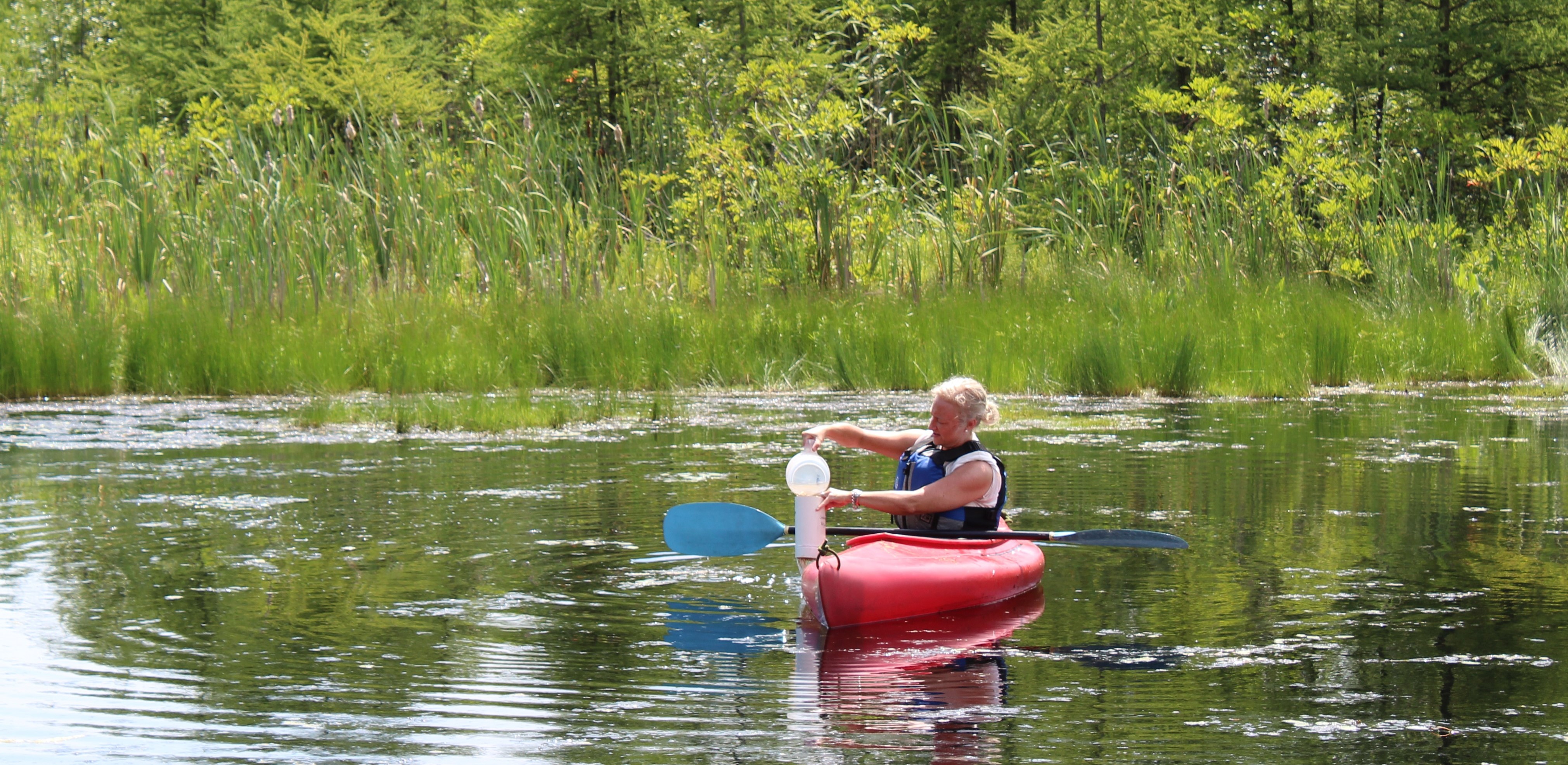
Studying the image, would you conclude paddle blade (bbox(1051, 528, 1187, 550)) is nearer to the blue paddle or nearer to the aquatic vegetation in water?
the blue paddle

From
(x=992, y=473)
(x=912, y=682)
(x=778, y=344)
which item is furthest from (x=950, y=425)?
(x=778, y=344)

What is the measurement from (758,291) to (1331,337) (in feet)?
15.0

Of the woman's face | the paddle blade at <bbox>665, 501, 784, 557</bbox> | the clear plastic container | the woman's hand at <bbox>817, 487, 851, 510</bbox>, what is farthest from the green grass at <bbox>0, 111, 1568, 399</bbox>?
the clear plastic container

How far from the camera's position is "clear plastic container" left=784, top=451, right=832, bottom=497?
5703 mm

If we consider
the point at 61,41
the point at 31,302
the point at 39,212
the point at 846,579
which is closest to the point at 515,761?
the point at 846,579

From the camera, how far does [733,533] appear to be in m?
6.11

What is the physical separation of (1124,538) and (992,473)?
1.79 ft

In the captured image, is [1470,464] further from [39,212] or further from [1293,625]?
[39,212]

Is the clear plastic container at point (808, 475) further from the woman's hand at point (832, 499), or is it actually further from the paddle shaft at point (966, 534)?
the paddle shaft at point (966, 534)

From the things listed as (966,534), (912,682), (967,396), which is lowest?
(912,682)

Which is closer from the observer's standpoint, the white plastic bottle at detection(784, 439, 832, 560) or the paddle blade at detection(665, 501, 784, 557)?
the white plastic bottle at detection(784, 439, 832, 560)

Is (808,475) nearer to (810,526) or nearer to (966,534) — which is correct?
(810,526)

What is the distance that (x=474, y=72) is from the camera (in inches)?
1055

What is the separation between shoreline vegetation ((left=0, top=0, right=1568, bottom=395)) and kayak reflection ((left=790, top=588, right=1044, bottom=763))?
5.67m
